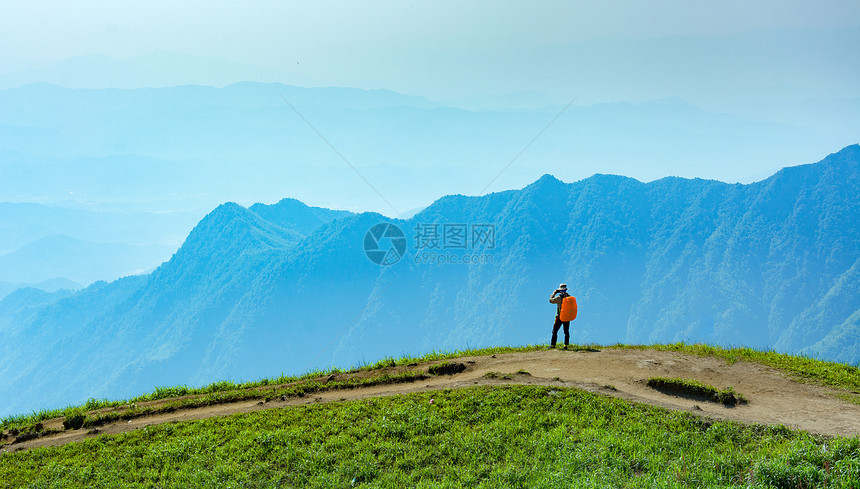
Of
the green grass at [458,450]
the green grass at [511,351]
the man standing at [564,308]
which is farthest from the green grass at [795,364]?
the green grass at [458,450]

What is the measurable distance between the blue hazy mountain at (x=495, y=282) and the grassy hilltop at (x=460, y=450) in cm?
13765

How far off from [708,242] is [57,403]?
791ft

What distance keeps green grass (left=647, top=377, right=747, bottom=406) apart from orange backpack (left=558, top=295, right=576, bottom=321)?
386cm

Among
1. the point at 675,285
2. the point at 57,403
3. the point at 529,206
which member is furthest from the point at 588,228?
the point at 57,403

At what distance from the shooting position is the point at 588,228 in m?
177

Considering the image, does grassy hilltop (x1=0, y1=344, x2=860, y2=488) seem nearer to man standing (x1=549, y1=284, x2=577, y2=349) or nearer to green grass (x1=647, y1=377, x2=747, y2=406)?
green grass (x1=647, y1=377, x2=747, y2=406)

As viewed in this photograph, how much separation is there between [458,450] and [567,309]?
8.91 meters

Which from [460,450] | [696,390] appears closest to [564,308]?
[696,390]

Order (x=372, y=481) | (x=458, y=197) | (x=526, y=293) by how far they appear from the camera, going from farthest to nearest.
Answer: (x=458, y=197), (x=526, y=293), (x=372, y=481)

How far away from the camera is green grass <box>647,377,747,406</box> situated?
13.3m

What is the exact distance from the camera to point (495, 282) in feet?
561

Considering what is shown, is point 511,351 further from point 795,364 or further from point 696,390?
point 795,364

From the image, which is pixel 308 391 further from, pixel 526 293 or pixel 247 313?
pixel 247 313

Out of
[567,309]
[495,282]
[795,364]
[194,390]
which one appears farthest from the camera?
[495,282]
